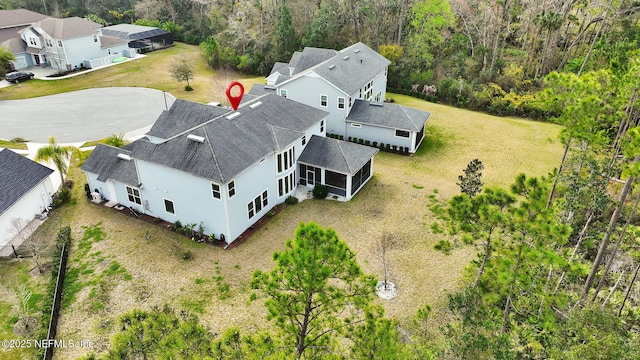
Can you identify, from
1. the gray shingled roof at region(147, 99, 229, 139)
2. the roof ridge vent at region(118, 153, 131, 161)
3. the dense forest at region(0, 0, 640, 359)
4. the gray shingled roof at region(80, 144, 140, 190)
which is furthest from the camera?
the gray shingled roof at region(147, 99, 229, 139)

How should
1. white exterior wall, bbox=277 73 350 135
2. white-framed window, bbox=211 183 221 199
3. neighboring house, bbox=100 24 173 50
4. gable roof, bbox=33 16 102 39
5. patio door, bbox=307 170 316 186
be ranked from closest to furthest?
1. white-framed window, bbox=211 183 221 199
2. patio door, bbox=307 170 316 186
3. white exterior wall, bbox=277 73 350 135
4. gable roof, bbox=33 16 102 39
5. neighboring house, bbox=100 24 173 50

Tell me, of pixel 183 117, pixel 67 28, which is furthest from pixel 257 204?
pixel 67 28

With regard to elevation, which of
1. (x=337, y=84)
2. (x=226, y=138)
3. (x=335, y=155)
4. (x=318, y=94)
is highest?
(x=337, y=84)

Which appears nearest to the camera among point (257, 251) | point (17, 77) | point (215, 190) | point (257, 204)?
point (215, 190)

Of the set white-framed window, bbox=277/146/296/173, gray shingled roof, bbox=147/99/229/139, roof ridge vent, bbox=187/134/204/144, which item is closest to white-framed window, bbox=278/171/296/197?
white-framed window, bbox=277/146/296/173

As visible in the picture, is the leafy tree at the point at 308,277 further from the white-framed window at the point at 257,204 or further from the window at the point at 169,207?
the window at the point at 169,207

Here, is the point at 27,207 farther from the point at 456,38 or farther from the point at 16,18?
the point at 16,18

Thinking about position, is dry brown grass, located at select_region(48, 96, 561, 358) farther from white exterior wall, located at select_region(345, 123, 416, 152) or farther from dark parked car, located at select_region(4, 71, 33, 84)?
dark parked car, located at select_region(4, 71, 33, 84)
